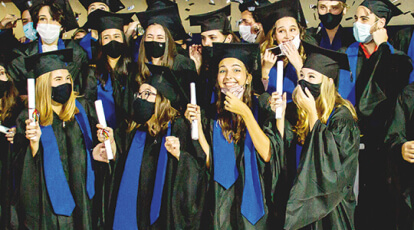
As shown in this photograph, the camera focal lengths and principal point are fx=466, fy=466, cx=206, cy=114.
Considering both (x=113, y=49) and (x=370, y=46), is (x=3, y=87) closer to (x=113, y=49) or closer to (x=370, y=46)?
(x=113, y=49)

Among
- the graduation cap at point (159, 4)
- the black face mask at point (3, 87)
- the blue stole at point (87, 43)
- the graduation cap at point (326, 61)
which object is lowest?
the black face mask at point (3, 87)

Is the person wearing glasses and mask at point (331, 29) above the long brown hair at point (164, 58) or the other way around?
above

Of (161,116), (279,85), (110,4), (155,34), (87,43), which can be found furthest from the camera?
(110,4)

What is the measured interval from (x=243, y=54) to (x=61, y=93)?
1.69 m

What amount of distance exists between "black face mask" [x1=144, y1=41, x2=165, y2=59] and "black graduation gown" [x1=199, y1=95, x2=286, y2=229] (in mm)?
1032

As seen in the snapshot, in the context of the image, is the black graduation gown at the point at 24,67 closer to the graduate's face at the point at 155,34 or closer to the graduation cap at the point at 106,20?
the graduation cap at the point at 106,20

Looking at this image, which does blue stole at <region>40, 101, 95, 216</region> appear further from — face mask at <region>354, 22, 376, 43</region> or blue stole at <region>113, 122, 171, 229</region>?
face mask at <region>354, 22, 376, 43</region>

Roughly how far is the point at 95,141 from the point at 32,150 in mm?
574

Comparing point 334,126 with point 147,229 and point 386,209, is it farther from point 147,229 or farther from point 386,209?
point 147,229

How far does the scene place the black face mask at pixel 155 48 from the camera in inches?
174

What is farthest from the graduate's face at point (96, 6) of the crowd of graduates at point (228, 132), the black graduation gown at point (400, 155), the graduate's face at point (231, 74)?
the black graduation gown at point (400, 155)

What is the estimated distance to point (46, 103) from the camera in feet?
14.1

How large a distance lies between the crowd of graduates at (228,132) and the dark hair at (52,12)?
647 mm

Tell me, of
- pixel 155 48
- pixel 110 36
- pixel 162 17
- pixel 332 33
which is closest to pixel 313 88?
pixel 332 33
